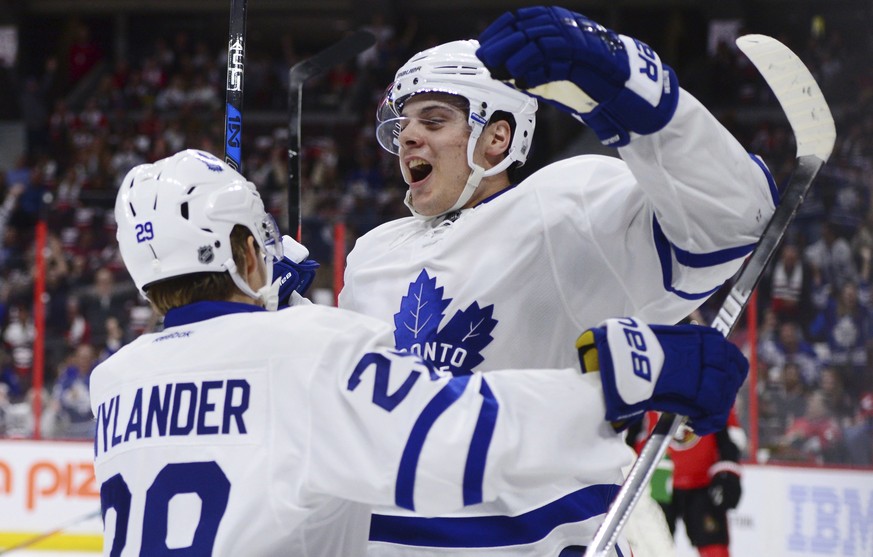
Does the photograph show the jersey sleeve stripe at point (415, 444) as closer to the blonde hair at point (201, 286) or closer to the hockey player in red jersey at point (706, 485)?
the blonde hair at point (201, 286)

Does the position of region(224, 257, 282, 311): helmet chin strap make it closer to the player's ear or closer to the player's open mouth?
the player's ear

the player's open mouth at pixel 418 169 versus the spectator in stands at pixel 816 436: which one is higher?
the player's open mouth at pixel 418 169

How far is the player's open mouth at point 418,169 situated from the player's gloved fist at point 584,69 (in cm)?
53

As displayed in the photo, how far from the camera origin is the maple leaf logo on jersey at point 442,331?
6.65 feet

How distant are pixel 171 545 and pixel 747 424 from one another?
4.64 meters

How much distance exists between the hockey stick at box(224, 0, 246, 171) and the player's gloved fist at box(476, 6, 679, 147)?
0.89m

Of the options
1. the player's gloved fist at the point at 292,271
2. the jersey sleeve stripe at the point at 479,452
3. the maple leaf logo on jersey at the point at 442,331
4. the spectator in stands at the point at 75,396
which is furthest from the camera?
the spectator in stands at the point at 75,396

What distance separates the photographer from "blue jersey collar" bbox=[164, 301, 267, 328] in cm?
169

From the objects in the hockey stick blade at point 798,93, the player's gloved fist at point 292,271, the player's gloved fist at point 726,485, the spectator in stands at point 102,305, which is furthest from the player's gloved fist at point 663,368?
the spectator in stands at point 102,305

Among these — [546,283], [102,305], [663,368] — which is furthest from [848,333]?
[663,368]

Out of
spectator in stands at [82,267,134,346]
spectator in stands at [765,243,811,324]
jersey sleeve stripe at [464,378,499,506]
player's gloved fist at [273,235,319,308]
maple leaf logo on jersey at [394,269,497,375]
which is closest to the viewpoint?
jersey sleeve stripe at [464,378,499,506]

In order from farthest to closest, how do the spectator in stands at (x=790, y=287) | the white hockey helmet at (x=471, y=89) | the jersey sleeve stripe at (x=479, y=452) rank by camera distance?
the spectator in stands at (x=790, y=287) → the white hockey helmet at (x=471, y=89) → the jersey sleeve stripe at (x=479, y=452)

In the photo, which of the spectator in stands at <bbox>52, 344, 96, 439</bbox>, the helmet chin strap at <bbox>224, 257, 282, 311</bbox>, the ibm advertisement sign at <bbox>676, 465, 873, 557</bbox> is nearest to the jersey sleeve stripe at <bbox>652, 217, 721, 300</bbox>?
the helmet chin strap at <bbox>224, 257, 282, 311</bbox>

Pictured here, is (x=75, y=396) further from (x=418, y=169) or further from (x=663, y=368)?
(x=663, y=368)
